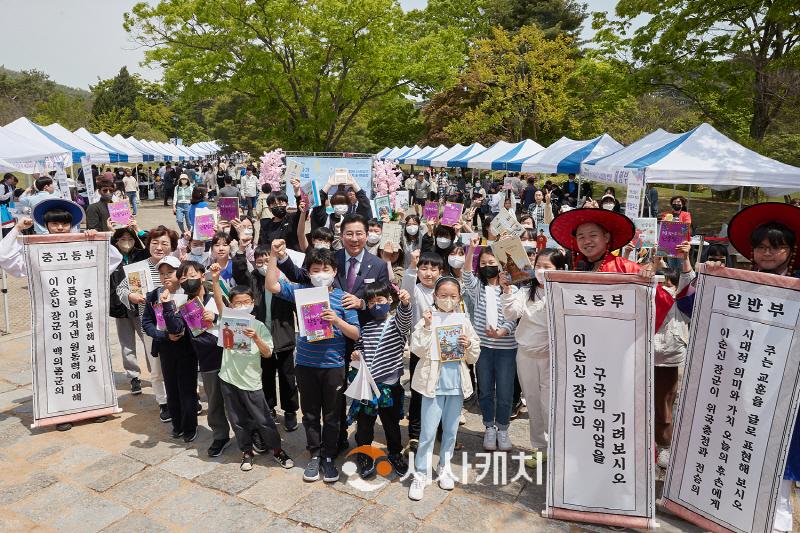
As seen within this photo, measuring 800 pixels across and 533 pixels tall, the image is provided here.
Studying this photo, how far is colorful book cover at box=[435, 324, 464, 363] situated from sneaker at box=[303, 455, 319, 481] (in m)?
1.25

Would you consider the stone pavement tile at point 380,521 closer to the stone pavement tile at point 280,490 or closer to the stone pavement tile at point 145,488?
the stone pavement tile at point 280,490

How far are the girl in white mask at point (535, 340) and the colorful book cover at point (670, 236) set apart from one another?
399cm

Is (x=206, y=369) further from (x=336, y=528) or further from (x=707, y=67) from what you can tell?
(x=707, y=67)

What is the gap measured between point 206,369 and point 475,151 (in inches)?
684

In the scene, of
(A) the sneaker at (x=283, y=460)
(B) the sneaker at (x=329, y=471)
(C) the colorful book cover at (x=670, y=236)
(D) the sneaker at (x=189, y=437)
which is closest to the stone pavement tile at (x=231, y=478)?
(A) the sneaker at (x=283, y=460)

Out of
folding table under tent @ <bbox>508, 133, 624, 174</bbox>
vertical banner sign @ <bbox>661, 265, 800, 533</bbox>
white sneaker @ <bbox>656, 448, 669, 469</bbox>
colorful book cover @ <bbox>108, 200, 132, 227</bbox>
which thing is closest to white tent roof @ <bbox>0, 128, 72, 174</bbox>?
colorful book cover @ <bbox>108, 200, 132, 227</bbox>

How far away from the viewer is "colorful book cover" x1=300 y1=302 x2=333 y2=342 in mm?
3590

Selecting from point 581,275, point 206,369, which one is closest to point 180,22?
point 206,369

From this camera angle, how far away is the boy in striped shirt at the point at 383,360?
3.81m

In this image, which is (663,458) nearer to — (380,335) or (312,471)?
(380,335)

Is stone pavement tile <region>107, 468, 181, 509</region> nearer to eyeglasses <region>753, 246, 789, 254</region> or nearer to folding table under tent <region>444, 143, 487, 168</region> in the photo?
eyeglasses <region>753, 246, 789, 254</region>

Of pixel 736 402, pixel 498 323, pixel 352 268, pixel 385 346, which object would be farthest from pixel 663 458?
pixel 352 268

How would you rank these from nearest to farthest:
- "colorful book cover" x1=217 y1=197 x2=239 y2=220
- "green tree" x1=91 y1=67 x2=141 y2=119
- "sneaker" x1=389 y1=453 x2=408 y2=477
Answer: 1. "sneaker" x1=389 y1=453 x2=408 y2=477
2. "colorful book cover" x1=217 y1=197 x2=239 y2=220
3. "green tree" x1=91 y1=67 x2=141 y2=119

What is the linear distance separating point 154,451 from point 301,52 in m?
18.7
